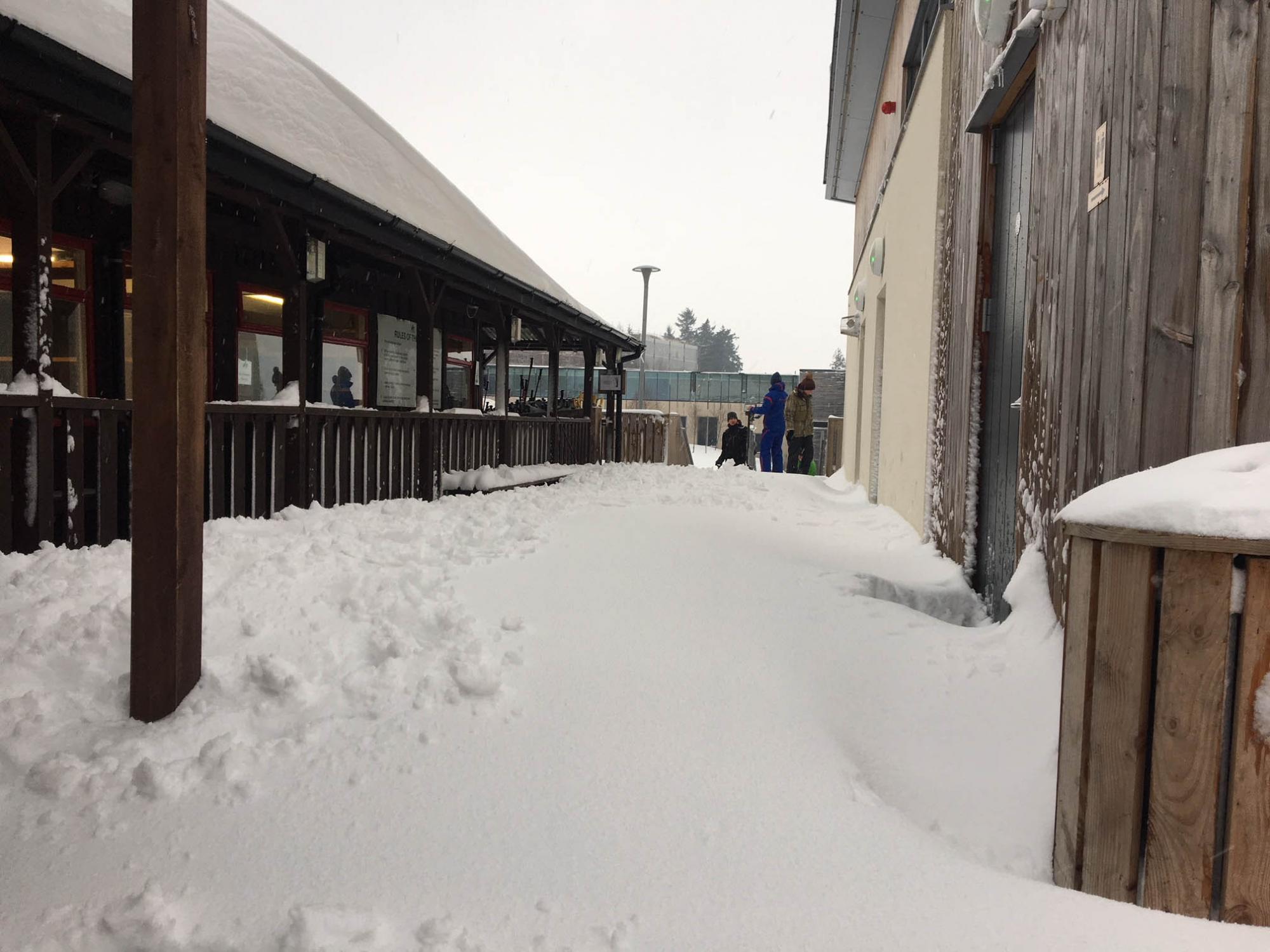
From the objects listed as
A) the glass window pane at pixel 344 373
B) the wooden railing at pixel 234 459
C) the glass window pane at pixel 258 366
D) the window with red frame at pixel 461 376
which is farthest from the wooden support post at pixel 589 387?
the glass window pane at pixel 258 366

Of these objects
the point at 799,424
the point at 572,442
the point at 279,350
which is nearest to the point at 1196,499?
the point at 279,350

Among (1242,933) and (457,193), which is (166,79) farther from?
(457,193)

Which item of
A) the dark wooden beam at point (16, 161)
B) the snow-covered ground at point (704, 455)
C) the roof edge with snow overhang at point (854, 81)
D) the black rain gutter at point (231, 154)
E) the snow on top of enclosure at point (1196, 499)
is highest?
the roof edge with snow overhang at point (854, 81)

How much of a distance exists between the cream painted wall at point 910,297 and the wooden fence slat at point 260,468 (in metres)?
4.93

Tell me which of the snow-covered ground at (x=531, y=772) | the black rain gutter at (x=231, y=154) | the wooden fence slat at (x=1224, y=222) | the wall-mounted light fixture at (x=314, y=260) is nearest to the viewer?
the snow-covered ground at (x=531, y=772)

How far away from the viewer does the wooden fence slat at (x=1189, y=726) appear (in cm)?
149

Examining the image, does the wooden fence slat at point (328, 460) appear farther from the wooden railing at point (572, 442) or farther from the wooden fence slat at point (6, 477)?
the wooden railing at point (572, 442)

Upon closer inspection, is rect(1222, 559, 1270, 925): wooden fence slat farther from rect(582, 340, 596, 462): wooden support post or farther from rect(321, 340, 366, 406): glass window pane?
rect(582, 340, 596, 462): wooden support post

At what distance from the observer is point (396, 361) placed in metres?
9.96

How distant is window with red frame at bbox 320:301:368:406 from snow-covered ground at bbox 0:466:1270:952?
510 centimetres

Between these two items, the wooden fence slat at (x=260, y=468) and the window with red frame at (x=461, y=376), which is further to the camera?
the window with red frame at (x=461, y=376)

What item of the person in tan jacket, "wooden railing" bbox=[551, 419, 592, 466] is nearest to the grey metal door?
"wooden railing" bbox=[551, 419, 592, 466]

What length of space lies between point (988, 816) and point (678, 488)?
706 cm

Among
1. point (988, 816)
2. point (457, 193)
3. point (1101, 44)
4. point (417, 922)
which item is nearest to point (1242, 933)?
point (988, 816)
